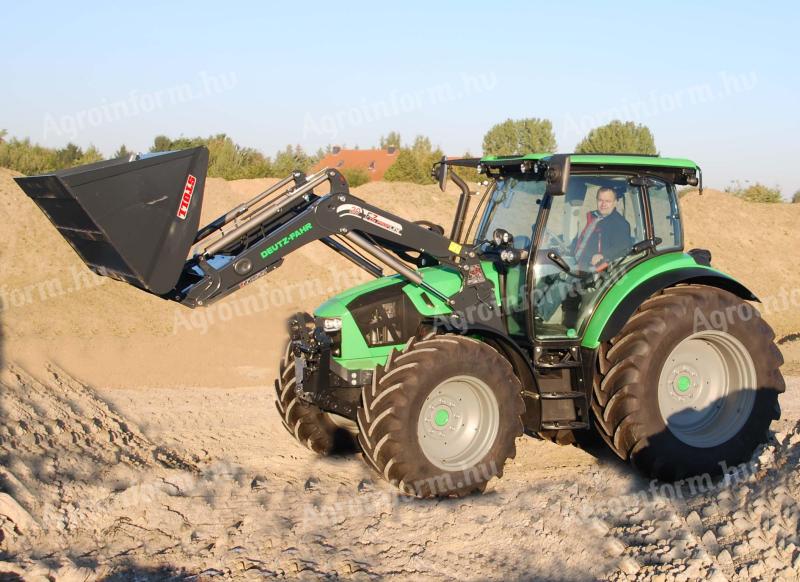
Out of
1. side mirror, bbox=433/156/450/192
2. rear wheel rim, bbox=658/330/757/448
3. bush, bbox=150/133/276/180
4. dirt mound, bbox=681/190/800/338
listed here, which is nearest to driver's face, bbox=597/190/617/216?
rear wheel rim, bbox=658/330/757/448

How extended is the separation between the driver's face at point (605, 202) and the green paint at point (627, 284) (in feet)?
1.64

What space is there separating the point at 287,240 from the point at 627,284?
2.60 metres

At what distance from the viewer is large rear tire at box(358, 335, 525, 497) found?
18.5 feet

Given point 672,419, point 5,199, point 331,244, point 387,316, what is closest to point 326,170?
point 331,244

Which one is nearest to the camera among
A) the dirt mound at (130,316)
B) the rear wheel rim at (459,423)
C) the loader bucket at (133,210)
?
the loader bucket at (133,210)

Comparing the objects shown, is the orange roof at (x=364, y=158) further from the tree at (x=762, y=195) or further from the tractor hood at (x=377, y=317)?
the tractor hood at (x=377, y=317)

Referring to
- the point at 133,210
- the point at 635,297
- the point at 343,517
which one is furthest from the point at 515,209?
the point at 133,210

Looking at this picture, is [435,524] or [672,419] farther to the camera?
[672,419]

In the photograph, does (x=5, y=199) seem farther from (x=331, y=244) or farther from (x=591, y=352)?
(x=591, y=352)

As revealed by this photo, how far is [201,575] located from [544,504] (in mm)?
2399

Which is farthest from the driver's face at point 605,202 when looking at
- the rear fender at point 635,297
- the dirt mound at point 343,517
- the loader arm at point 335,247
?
the dirt mound at point 343,517

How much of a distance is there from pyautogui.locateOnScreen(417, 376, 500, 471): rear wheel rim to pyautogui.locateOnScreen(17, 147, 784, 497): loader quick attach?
0.04 feet

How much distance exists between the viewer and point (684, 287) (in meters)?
6.43

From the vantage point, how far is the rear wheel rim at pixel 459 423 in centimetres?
599
